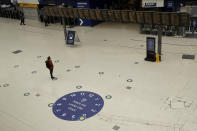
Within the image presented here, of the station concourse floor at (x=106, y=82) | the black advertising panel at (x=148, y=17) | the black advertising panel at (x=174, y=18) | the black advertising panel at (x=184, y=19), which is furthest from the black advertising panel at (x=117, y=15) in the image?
the black advertising panel at (x=184, y=19)

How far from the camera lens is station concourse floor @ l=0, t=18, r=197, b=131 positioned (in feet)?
28.9

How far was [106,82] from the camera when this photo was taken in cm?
1169

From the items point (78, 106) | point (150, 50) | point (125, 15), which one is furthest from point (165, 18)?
point (78, 106)

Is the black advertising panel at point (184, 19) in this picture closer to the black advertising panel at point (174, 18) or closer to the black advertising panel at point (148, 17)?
the black advertising panel at point (174, 18)

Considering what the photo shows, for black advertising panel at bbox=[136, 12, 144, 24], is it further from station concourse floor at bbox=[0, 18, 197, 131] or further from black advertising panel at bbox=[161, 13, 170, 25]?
station concourse floor at bbox=[0, 18, 197, 131]

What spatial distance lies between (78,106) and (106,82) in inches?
93.1

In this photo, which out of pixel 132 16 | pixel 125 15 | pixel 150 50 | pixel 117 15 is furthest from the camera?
pixel 117 15

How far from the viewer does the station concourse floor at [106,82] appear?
880 cm

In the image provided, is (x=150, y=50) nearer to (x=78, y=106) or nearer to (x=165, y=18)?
(x=165, y=18)

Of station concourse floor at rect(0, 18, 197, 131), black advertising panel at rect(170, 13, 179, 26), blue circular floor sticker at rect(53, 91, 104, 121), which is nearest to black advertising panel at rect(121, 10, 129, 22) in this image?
station concourse floor at rect(0, 18, 197, 131)

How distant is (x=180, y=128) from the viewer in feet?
26.4

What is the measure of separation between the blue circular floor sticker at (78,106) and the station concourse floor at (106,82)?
0.24m

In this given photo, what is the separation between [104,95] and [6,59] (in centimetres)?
854

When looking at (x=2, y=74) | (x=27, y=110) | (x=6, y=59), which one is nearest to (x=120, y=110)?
(x=27, y=110)
